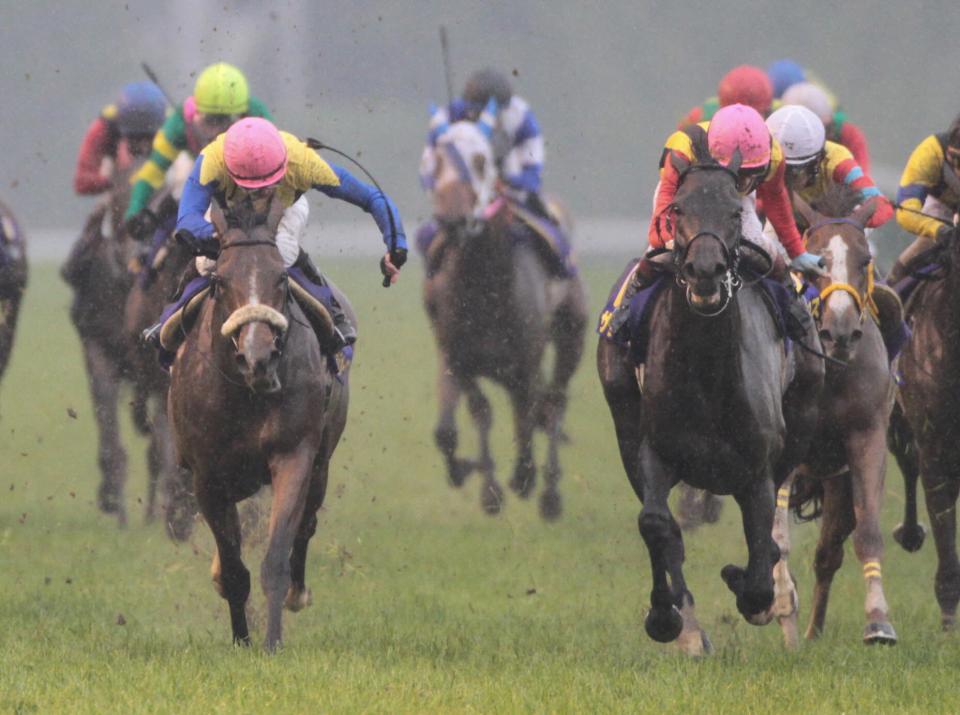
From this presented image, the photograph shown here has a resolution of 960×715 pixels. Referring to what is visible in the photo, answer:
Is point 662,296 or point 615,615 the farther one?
point 615,615

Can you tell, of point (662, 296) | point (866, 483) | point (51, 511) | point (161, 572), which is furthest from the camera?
point (51, 511)

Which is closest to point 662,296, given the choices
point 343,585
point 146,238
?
point 343,585

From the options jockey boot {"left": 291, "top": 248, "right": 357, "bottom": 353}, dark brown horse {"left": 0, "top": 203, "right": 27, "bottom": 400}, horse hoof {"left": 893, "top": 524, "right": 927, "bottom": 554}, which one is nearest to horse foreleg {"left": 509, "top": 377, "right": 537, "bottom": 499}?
dark brown horse {"left": 0, "top": 203, "right": 27, "bottom": 400}

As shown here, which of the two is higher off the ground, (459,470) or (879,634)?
(459,470)

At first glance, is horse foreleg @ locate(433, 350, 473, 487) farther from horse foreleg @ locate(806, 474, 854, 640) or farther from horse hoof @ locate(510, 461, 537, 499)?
horse foreleg @ locate(806, 474, 854, 640)

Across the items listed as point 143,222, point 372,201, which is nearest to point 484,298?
point 143,222

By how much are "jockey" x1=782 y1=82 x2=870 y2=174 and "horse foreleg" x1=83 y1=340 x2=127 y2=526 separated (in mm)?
5099

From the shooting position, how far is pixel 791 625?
964 centimetres

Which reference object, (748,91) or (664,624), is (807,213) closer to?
(748,91)

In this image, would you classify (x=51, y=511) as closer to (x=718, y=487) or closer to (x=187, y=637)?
(x=187, y=637)

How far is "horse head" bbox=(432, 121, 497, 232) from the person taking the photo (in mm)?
15672

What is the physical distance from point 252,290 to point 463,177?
746 centimetres

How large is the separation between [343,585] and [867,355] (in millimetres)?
3453

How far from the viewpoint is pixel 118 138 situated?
594 inches
